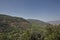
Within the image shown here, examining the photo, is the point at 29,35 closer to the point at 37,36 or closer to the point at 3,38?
the point at 37,36

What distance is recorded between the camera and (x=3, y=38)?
125ft

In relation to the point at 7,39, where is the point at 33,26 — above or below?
above

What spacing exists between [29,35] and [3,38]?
42.2 ft

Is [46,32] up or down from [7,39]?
up

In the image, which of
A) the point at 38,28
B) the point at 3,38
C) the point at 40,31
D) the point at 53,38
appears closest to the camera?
the point at 53,38

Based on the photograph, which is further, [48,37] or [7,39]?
[7,39]

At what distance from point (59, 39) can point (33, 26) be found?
7.91 meters

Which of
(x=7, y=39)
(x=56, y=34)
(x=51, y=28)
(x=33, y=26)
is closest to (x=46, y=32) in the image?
(x=51, y=28)

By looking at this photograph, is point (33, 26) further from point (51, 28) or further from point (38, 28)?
point (51, 28)

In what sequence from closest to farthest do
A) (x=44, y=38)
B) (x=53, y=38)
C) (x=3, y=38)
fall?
(x=53, y=38), (x=44, y=38), (x=3, y=38)

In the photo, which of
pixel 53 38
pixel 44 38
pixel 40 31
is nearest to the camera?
pixel 53 38

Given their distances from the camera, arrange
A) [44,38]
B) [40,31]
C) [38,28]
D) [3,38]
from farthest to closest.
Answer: [3,38]
[38,28]
[40,31]
[44,38]

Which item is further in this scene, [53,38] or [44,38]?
[44,38]

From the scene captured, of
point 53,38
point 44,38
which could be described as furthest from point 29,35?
point 53,38
